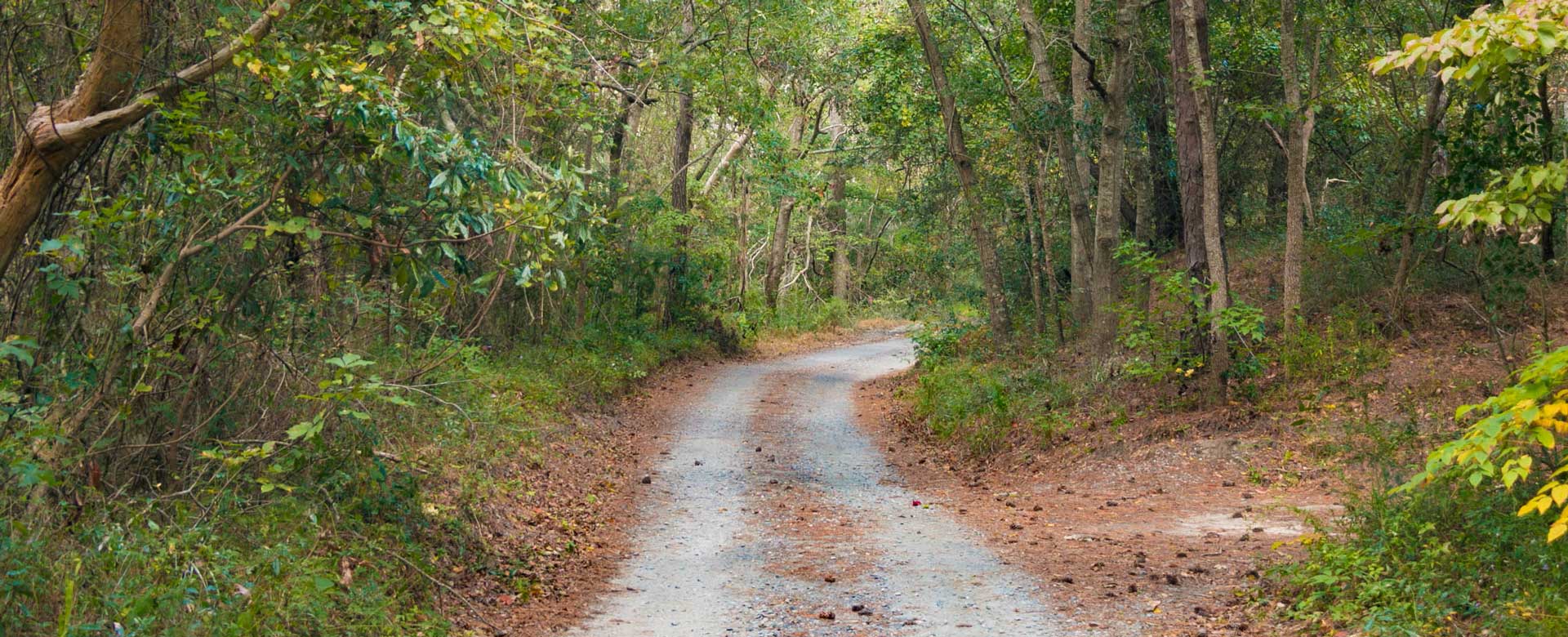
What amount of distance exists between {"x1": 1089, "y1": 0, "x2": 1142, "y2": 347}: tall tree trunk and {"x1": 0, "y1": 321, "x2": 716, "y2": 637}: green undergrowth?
378 inches

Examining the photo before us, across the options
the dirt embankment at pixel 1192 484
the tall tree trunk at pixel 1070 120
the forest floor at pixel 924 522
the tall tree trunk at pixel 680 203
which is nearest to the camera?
the forest floor at pixel 924 522

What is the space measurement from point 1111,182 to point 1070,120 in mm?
2157

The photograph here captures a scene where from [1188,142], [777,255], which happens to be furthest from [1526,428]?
[777,255]

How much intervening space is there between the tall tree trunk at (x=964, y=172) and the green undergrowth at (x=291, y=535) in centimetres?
1094

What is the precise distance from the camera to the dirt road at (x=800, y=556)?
7.50 meters

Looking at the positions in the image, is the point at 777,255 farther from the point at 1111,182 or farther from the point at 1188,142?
the point at 1188,142

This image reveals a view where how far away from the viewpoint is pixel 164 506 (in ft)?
21.7

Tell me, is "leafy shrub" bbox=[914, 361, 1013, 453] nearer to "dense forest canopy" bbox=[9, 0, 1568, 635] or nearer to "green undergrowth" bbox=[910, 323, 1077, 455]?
"green undergrowth" bbox=[910, 323, 1077, 455]

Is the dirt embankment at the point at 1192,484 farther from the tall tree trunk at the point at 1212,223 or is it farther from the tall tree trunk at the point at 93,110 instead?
the tall tree trunk at the point at 93,110

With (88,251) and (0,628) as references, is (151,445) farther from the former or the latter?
(0,628)

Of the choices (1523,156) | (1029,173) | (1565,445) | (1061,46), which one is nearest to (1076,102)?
(1061,46)

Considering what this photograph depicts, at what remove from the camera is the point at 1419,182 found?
14180mm

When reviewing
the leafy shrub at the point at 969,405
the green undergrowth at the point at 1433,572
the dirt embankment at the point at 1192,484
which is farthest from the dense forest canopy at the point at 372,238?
the leafy shrub at the point at 969,405

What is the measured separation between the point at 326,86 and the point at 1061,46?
55.3 feet
